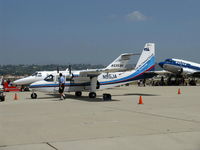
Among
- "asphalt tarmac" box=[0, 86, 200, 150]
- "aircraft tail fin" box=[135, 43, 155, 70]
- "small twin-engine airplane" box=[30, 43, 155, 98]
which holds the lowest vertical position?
"asphalt tarmac" box=[0, 86, 200, 150]

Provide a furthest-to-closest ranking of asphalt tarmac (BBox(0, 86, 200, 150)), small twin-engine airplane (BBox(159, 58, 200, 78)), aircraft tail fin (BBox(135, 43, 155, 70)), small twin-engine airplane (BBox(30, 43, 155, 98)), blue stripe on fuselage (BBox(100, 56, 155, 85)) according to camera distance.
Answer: small twin-engine airplane (BBox(159, 58, 200, 78)) < aircraft tail fin (BBox(135, 43, 155, 70)) < blue stripe on fuselage (BBox(100, 56, 155, 85)) < small twin-engine airplane (BBox(30, 43, 155, 98)) < asphalt tarmac (BBox(0, 86, 200, 150))

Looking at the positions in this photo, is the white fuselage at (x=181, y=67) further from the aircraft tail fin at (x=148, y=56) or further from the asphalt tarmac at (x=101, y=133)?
the asphalt tarmac at (x=101, y=133)

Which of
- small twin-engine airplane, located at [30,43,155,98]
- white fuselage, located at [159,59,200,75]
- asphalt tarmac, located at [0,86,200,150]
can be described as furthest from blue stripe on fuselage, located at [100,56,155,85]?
white fuselage, located at [159,59,200,75]

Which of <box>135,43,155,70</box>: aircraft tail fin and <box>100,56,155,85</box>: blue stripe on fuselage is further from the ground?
<box>135,43,155,70</box>: aircraft tail fin

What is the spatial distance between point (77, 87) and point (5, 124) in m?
12.6

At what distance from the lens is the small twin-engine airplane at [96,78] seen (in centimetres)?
2100

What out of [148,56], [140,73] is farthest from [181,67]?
[140,73]

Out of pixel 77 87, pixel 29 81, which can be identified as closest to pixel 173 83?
pixel 29 81

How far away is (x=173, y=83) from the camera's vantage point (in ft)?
156

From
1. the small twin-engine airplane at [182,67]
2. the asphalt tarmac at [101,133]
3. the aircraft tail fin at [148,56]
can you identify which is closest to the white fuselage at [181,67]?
the small twin-engine airplane at [182,67]

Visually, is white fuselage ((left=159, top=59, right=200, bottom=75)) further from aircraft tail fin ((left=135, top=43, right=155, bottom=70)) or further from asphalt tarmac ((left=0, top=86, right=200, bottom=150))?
asphalt tarmac ((left=0, top=86, right=200, bottom=150))

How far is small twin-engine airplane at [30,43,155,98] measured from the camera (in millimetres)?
20998

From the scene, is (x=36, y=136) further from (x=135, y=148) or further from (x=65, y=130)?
(x=135, y=148)

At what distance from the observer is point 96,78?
2208cm
